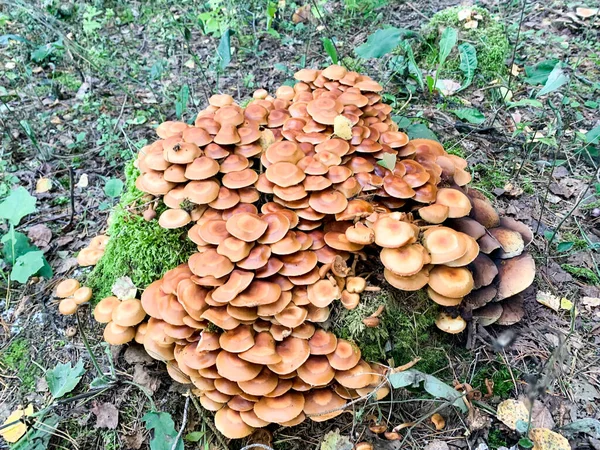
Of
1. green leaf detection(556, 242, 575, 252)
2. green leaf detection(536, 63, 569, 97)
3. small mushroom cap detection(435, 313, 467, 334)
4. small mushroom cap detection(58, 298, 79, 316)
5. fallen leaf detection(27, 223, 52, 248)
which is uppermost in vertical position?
green leaf detection(536, 63, 569, 97)

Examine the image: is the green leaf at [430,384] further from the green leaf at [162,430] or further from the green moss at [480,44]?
the green moss at [480,44]

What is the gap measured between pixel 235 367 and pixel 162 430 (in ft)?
2.29

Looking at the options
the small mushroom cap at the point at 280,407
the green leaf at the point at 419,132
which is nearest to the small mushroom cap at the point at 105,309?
the small mushroom cap at the point at 280,407

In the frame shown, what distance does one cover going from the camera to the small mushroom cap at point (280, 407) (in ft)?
→ 9.67

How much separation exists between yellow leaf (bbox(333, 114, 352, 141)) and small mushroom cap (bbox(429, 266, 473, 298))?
1.32 m

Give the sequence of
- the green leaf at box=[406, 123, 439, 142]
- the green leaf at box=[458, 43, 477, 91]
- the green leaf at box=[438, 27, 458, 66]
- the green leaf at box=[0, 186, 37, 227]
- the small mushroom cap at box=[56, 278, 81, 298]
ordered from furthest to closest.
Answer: the green leaf at box=[458, 43, 477, 91] → the green leaf at box=[438, 27, 458, 66] → the green leaf at box=[406, 123, 439, 142] → the green leaf at box=[0, 186, 37, 227] → the small mushroom cap at box=[56, 278, 81, 298]

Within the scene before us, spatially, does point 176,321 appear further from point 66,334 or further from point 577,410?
point 577,410

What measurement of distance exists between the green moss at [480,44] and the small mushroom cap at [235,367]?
548 centimetres

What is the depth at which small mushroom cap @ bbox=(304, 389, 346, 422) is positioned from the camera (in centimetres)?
305

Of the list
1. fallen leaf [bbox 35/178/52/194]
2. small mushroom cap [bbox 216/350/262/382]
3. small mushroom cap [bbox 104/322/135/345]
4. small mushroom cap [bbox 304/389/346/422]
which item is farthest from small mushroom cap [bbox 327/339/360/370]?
fallen leaf [bbox 35/178/52/194]

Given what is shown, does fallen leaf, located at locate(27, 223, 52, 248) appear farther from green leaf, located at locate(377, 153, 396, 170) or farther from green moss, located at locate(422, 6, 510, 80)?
green moss, located at locate(422, 6, 510, 80)

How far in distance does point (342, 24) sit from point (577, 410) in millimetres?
7442

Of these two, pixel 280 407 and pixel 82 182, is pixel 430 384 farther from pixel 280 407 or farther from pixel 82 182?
pixel 82 182

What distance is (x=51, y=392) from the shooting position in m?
3.32
